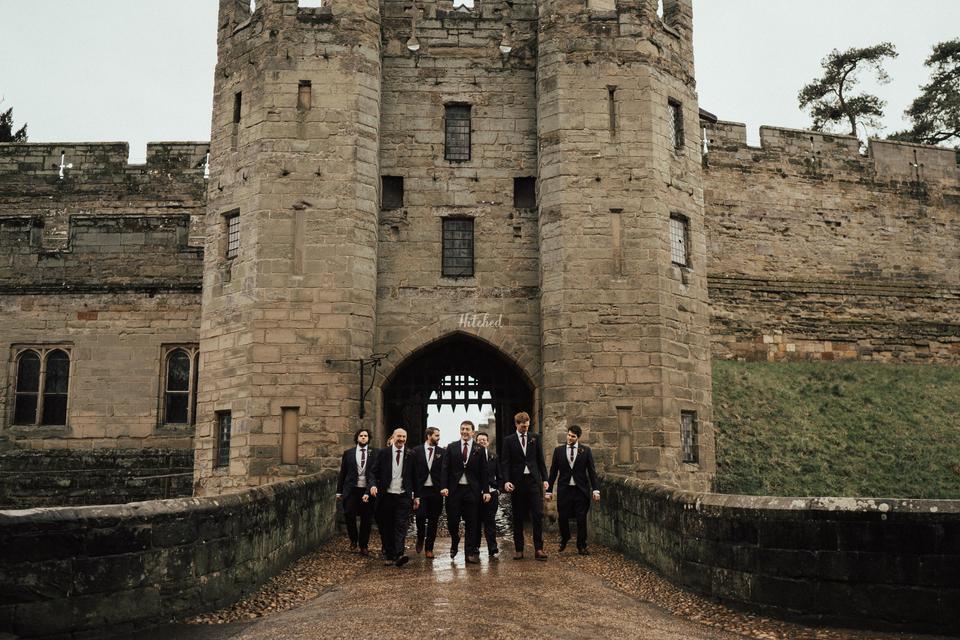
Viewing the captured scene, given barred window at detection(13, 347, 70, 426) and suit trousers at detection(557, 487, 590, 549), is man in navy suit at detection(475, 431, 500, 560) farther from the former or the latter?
barred window at detection(13, 347, 70, 426)

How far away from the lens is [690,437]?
15.5 metres

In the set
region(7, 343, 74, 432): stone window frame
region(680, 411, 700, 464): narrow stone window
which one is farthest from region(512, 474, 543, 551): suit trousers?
region(7, 343, 74, 432): stone window frame

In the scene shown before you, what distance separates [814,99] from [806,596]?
34163 mm

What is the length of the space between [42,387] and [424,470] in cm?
1220

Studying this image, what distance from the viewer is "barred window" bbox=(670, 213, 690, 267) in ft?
52.5

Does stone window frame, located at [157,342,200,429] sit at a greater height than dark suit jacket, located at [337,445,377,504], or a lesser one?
greater

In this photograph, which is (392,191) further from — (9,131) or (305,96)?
(9,131)

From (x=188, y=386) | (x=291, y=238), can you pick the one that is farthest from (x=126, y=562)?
(x=188, y=386)

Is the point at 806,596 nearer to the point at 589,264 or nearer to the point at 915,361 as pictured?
the point at 589,264

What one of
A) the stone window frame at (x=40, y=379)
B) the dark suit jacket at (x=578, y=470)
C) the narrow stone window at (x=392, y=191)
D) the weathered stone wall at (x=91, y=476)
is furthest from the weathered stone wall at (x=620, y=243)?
the stone window frame at (x=40, y=379)

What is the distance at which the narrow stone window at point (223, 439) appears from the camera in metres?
15.1

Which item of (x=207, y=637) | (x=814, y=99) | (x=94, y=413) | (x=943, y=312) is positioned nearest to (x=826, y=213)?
(x=943, y=312)

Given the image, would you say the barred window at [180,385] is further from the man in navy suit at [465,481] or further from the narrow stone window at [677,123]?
the narrow stone window at [677,123]

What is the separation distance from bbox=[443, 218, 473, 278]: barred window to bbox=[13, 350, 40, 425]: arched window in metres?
9.50
